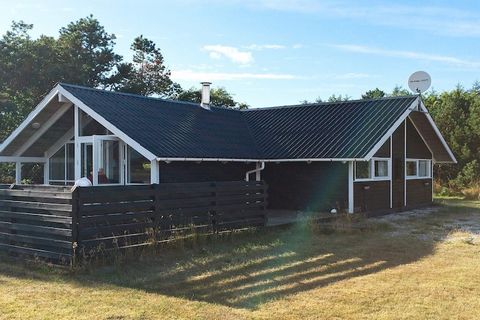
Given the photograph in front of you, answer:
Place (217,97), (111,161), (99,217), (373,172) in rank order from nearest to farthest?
(99,217)
(111,161)
(373,172)
(217,97)

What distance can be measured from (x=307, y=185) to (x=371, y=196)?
7.08ft

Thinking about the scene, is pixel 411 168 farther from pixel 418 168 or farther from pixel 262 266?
pixel 262 266

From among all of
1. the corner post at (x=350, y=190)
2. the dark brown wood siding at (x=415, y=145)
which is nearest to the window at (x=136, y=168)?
the corner post at (x=350, y=190)

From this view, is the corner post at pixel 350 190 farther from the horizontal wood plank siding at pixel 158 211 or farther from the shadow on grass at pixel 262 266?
the horizontal wood plank siding at pixel 158 211

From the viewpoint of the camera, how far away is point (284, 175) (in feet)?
61.4

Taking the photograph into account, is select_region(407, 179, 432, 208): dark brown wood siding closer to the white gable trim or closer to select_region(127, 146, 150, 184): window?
select_region(127, 146, 150, 184): window

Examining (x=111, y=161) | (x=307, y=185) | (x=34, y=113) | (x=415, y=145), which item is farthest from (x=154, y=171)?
(x=415, y=145)

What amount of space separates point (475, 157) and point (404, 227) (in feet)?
56.7

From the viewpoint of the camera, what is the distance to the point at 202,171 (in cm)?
1630

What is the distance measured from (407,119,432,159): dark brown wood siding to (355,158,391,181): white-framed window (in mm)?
2123

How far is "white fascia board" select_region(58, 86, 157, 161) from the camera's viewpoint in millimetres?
13508

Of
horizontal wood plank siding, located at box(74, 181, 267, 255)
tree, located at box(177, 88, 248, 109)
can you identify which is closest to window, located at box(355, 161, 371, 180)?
horizontal wood plank siding, located at box(74, 181, 267, 255)

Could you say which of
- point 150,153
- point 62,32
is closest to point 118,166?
point 150,153

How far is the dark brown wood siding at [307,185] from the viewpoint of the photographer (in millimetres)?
17297
